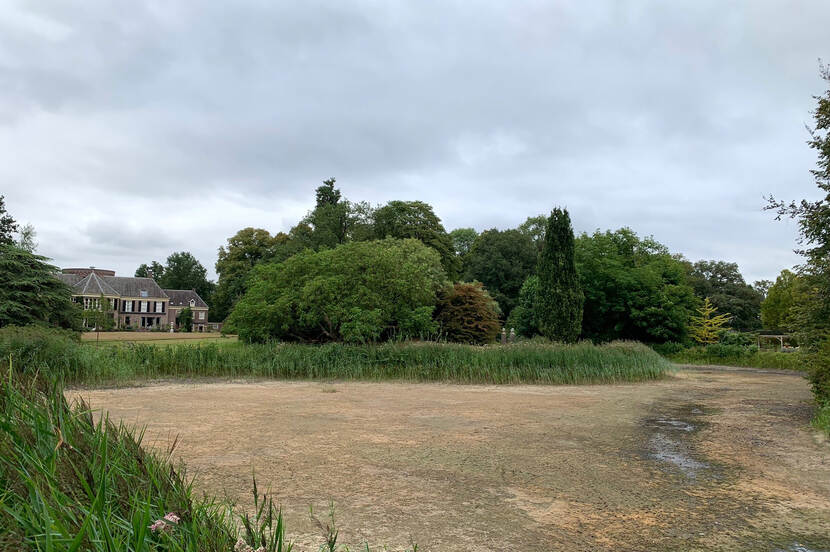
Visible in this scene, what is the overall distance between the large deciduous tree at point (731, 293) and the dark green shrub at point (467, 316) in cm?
3007

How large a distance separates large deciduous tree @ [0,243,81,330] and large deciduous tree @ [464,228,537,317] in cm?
2757

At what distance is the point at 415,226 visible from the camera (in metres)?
37.0

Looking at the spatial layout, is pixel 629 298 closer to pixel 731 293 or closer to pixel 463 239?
pixel 731 293

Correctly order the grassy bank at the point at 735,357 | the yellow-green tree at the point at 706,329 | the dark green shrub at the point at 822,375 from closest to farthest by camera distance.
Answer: the dark green shrub at the point at 822,375 → the grassy bank at the point at 735,357 → the yellow-green tree at the point at 706,329

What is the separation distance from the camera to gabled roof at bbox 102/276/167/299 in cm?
6129

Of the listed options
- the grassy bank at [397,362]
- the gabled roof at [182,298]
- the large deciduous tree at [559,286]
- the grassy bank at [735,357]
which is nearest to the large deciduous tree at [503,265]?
the grassy bank at [735,357]

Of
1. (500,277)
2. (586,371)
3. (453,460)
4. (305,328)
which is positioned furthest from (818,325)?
(500,277)

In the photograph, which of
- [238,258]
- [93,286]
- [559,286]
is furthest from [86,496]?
[93,286]

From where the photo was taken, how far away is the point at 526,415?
9.34 meters

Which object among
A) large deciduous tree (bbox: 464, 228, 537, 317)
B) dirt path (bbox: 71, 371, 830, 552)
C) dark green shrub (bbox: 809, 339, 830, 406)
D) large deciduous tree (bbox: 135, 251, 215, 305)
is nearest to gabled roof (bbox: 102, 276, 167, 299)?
large deciduous tree (bbox: 135, 251, 215, 305)

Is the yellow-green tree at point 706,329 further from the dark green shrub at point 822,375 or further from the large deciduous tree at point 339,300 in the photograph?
the dark green shrub at point 822,375

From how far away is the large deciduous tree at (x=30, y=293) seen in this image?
1969cm

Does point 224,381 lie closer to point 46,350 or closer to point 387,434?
point 46,350

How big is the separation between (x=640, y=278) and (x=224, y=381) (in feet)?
67.1
